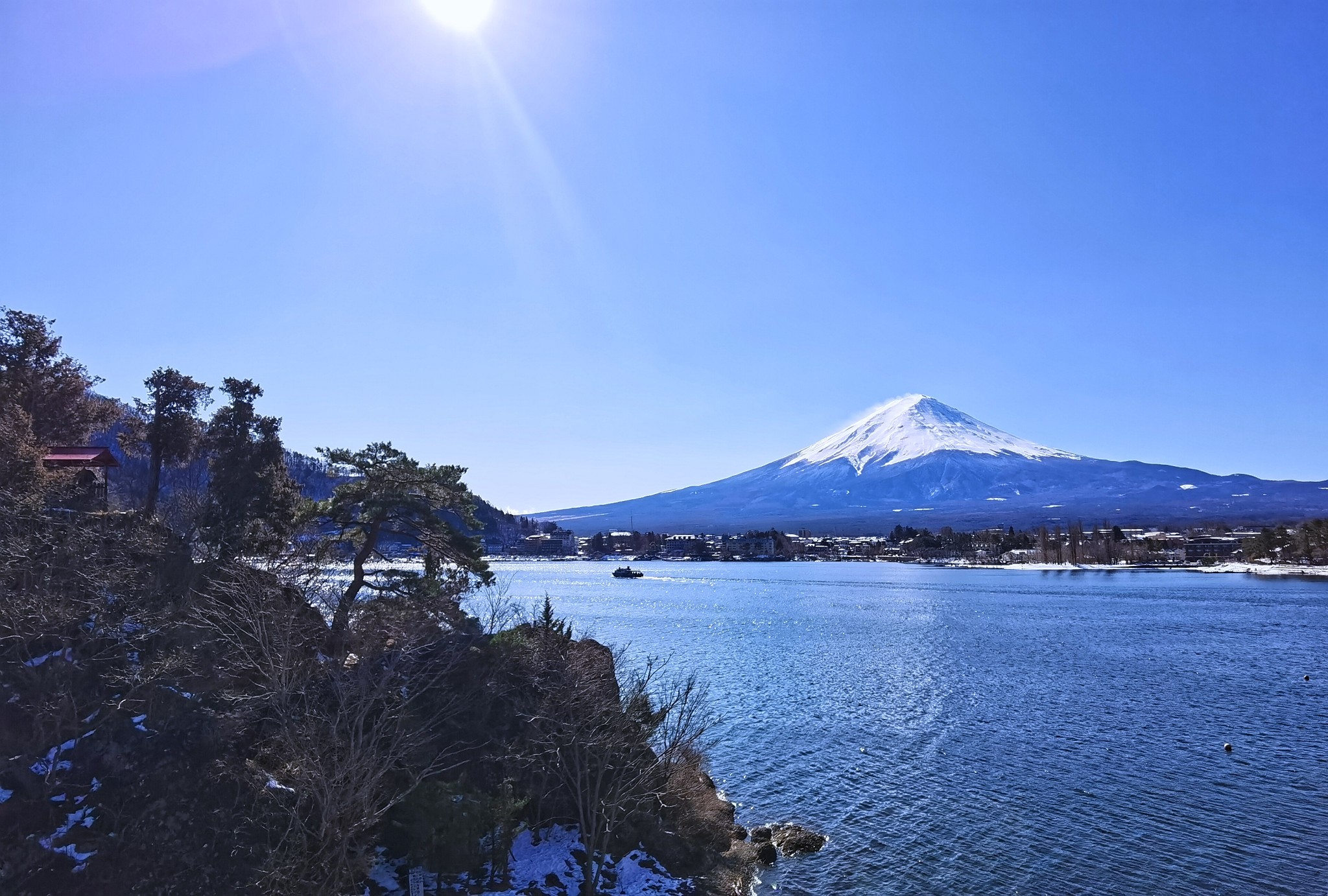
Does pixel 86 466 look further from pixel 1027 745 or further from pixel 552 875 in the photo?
pixel 1027 745

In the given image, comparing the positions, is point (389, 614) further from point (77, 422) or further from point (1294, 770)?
point (1294, 770)

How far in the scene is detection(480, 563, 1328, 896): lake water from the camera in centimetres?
1766

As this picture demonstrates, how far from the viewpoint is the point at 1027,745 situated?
26344 mm

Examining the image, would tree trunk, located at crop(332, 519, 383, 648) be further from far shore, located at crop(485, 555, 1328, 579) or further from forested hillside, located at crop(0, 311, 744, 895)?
far shore, located at crop(485, 555, 1328, 579)

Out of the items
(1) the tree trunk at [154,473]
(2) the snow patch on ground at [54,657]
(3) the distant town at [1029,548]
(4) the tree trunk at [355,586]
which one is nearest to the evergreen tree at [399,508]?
(4) the tree trunk at [355,586]

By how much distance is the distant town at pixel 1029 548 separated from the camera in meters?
119

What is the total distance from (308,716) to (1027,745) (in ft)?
73.8

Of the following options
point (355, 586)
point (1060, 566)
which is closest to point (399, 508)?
point (355, 586)

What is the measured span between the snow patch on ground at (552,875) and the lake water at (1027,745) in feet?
8.94

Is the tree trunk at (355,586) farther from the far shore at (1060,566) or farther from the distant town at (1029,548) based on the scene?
the distant town at (1029,548)

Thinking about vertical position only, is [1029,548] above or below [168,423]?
below

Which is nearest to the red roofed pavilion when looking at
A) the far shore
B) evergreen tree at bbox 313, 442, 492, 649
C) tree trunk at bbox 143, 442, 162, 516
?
tree trunk at bbox 143, 442, 162, 516

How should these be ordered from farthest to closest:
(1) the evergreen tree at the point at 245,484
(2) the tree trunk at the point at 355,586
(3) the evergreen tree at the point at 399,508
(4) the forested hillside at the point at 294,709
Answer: (1) the evergreen tree at the point at 245,484 < (3) the evergreen tree at the point at 399,508 < (2) the tree trunk at the point at 355,586 < (4) the forested hillside at the point at 294,709

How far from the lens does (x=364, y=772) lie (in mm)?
13445
